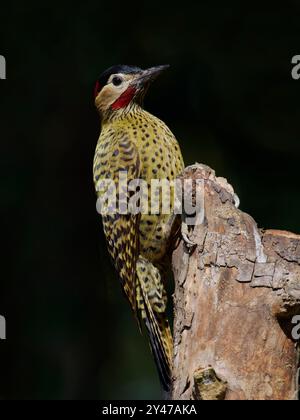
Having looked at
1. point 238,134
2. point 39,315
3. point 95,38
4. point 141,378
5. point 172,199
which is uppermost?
point 95,38

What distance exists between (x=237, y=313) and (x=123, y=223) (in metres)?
1.39

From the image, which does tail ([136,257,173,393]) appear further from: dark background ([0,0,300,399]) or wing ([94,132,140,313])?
dark background ([0,0,300,399])

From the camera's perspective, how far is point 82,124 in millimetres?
7172

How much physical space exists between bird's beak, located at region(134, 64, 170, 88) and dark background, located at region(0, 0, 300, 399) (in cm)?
125

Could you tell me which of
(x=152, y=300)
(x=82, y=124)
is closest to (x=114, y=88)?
(x=152, y=300)

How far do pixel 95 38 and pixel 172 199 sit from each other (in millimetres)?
2195

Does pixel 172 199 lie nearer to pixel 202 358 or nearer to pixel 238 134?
pixel 202 358

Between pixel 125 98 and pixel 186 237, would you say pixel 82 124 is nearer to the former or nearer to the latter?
pixel 125 98

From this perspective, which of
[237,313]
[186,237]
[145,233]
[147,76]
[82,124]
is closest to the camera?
[237,313]

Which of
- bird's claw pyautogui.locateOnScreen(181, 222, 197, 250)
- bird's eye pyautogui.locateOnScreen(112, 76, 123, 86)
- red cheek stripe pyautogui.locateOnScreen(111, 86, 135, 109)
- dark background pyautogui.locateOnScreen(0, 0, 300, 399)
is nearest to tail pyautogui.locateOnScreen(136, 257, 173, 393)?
bird's claw pyautogui.locateOnScreen(181, 222, 197, 250)

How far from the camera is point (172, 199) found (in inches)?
198

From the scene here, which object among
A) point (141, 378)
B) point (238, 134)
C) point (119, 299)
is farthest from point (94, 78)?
point (141, 378)

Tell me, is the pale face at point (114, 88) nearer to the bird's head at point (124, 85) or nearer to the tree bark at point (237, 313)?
the bird's head at point (124, 85)

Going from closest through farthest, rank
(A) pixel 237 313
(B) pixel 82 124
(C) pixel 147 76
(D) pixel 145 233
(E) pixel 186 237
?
(A) pixel 237 313 < (E) pixel 186 237 < (D) pixel 145 233 < (C) pixel 147 76 < (B) pixel 82 124
